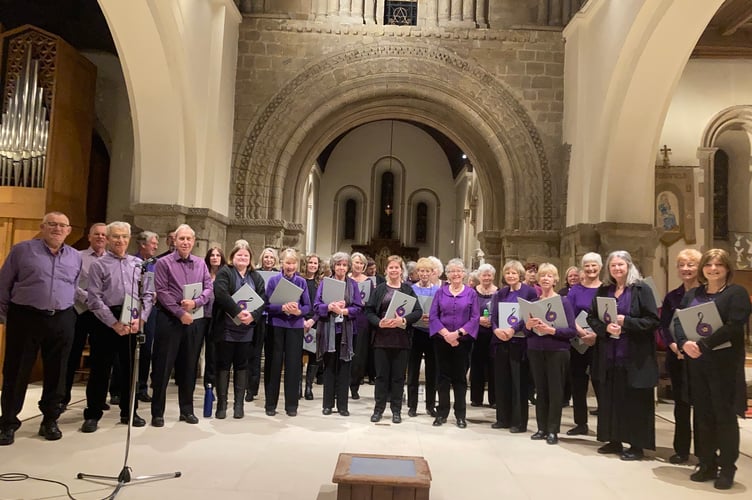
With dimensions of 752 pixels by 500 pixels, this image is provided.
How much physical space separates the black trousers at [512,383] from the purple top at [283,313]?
5.17 feet

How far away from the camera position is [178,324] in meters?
4.54

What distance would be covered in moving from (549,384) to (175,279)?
2802 millimetres

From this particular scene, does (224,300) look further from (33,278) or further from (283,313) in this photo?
(33,278)

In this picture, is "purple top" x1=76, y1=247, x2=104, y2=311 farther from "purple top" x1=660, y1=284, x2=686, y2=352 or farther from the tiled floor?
"purple top" x1=660, y1=284, x2=686, y2=352

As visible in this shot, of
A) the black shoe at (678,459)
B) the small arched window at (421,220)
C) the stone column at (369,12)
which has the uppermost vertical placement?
the stone column at (369,12)

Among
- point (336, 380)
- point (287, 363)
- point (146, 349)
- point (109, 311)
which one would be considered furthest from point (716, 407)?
point (146, 349)

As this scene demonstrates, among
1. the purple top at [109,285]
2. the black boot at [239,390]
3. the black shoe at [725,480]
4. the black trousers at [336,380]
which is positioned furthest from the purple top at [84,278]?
the black shoe at [725,480]

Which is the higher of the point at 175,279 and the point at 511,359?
the point at 175,279

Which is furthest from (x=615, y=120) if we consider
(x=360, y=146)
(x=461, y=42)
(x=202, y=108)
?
(x=360, y=146)

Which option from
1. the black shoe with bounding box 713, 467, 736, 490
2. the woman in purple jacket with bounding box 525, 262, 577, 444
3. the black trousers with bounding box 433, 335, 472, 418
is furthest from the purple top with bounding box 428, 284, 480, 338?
the black shoe with bounding box 713, 467, 736, 490

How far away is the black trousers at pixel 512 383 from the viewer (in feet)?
15.5

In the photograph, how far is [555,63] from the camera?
27.5 feet

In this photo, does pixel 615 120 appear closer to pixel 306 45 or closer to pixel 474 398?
pixel 474 398

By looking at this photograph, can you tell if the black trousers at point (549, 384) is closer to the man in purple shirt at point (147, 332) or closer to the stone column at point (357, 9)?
the man in purple shirt at point (147, 332)
